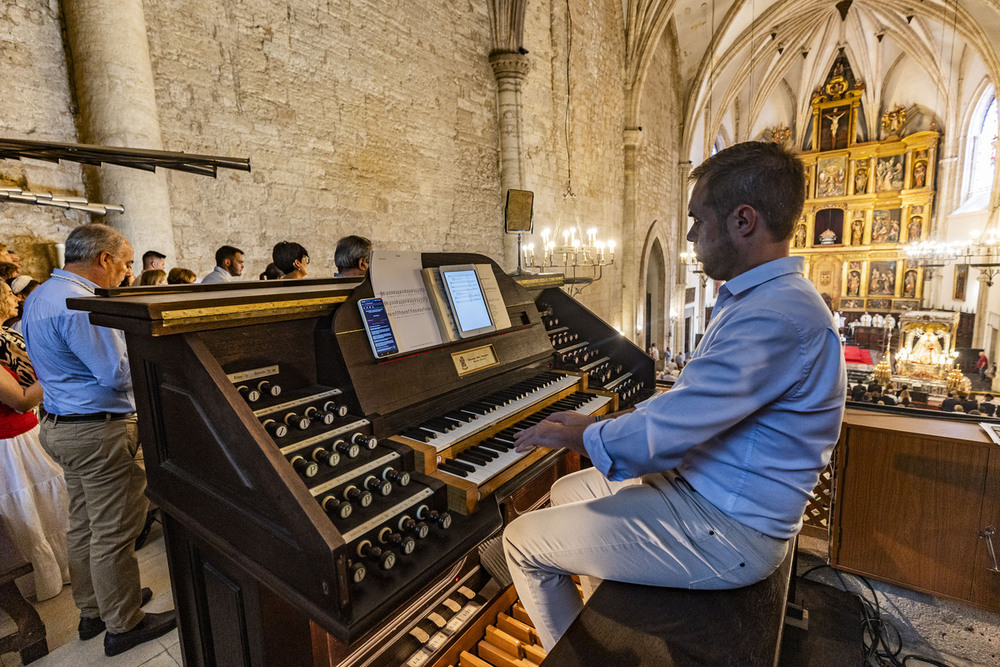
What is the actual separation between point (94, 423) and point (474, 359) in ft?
6.15

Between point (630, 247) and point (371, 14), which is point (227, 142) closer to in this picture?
point (371, 14)

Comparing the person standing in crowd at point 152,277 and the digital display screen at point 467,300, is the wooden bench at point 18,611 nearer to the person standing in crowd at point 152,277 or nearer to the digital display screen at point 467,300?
the person standing in crowd at point 152,277

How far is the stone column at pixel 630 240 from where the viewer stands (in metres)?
11.5

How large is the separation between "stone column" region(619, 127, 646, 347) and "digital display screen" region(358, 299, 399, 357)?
10.2 m

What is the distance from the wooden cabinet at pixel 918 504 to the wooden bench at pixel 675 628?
177cm

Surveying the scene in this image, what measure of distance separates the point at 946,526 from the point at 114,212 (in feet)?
19.0

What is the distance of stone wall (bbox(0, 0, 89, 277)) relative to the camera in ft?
10.2

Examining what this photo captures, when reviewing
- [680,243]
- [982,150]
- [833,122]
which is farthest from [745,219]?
[833,122]

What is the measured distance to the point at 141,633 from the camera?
2410 millimetres

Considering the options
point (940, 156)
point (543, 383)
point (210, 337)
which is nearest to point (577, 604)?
point (543, 383)

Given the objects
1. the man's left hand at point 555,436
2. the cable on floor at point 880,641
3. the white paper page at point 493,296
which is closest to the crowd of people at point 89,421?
the white paper page at point 493,296

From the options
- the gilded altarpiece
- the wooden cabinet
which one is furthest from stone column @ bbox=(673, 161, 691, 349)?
the wooden cabinet

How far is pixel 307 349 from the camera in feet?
5.96

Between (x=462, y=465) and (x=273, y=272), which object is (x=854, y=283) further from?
(x=462, y=465)
